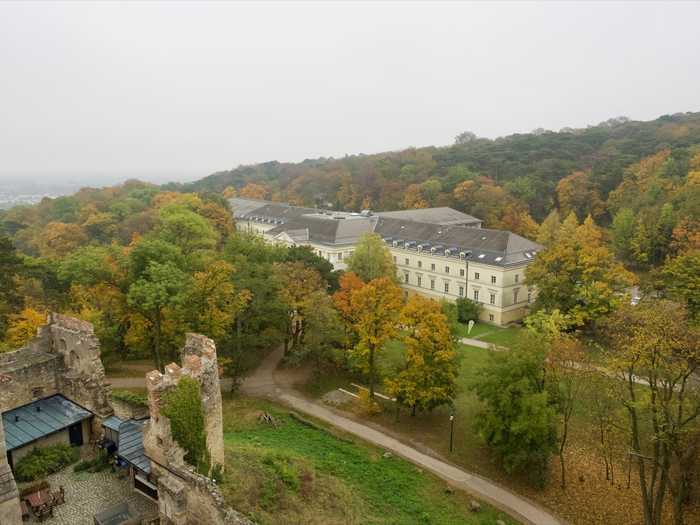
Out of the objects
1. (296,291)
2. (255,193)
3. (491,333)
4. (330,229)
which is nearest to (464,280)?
(491,333)

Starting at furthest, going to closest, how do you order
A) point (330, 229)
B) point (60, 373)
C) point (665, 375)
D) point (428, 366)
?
point (330, 229)
point (428, 366)
point (60, 373)
point (665, 375)

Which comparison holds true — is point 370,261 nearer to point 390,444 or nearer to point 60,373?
point 390,444

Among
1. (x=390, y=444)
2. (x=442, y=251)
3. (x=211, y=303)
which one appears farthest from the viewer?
→ (x=442, y=251)

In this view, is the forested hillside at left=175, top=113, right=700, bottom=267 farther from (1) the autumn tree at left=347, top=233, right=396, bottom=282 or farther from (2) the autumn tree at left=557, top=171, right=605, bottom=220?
(1) the autumn tree at left=347, top=233, right=396, bottom=282

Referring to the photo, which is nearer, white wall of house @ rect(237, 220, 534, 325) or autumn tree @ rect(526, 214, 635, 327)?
autumn tree @ rect(526, 214, 635, 327)

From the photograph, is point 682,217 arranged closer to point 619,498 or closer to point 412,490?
point 619,498

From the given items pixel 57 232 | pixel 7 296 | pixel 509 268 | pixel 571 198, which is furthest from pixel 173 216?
pixel 571 198

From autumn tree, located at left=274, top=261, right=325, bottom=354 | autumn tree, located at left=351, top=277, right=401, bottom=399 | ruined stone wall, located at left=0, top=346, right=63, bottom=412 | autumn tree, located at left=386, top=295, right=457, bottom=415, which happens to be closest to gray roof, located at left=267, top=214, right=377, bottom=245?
autumn tree, located at left=274, top=261, right=325, bottom=354
